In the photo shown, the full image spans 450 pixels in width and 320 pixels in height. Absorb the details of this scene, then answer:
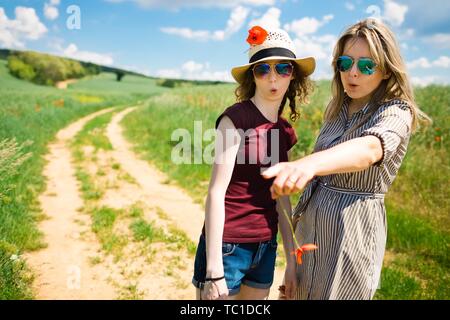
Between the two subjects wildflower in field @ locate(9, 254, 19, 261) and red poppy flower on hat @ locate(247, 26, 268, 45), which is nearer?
red poppy flower on hat @ locate(247, 26, 268, 45)

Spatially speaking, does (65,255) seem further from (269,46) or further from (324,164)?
(324,164)

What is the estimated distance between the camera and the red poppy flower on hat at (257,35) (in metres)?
1.69

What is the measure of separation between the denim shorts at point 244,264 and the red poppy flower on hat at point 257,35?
Result: 905 millimetres

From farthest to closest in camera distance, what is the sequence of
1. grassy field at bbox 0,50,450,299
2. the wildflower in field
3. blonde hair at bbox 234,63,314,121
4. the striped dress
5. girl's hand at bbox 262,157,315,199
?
grassy field at bbox 0,50,450,299 → the wildflower in field → blonde hair at bbox 234,63,314,121 → the striped dress → girl's hand at bbox 262,157,315,199

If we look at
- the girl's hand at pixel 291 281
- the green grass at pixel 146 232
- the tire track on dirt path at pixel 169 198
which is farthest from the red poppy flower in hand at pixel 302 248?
the green grass at pixel 146 232

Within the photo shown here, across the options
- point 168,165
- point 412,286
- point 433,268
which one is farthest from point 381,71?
point 168,165

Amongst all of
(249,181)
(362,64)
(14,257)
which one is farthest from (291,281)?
(14,257)

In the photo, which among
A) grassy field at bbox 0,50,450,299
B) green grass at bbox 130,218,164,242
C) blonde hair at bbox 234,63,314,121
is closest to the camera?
blonde hair at bbox 234,63,314,121

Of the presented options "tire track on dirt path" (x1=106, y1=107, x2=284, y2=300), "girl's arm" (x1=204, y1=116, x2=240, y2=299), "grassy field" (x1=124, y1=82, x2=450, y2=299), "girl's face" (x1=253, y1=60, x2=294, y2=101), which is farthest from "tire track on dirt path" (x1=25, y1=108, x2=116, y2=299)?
"girl's face" (x1=253, y1=60, x2=294, y2=101)

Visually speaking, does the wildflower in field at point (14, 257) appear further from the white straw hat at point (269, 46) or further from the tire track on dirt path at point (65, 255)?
the white straw hat at point (269, 46)

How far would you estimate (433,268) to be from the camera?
3.81 m

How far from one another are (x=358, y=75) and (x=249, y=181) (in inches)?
25.2

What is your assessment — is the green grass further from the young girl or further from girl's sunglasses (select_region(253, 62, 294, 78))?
girl's sunglasses (select_region(253, 62, 294, 78))

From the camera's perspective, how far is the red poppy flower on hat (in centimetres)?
169
